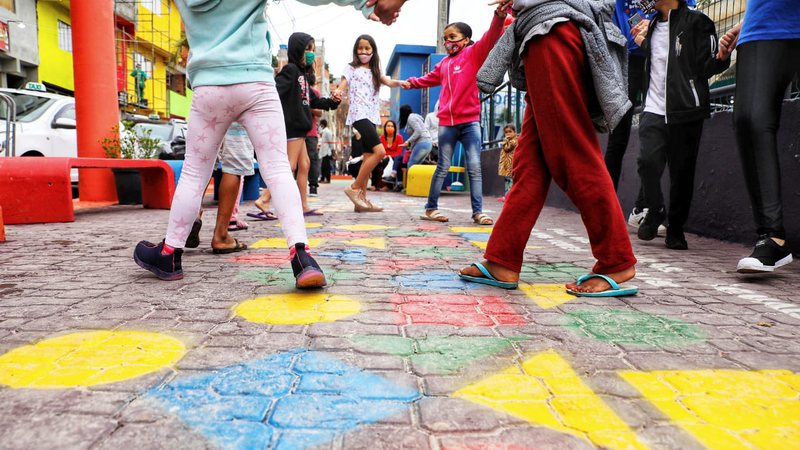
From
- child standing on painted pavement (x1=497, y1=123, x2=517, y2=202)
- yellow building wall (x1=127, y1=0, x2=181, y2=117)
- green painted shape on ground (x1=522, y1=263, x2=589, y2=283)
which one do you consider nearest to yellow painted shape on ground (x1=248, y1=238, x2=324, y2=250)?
green painted shape on ground (x1=522, y1=263, x2=589, y2=283)

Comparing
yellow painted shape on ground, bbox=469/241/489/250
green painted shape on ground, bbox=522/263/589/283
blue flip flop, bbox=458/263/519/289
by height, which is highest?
blue flip flop, bbox=458/263/519/289

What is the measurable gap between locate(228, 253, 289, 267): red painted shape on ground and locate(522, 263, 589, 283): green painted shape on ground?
4.89 ft

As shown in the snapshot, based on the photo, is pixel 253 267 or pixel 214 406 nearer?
pixel 214 406

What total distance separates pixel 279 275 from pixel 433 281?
0.86 meters

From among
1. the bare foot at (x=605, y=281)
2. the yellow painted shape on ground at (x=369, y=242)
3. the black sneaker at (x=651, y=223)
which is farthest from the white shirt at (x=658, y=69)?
the yellow painted shape on ground at (x=369, y=242)

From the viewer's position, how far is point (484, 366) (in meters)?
1.70

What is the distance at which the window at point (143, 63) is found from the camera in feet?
84.6

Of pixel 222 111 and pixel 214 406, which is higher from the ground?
pixel 222 111

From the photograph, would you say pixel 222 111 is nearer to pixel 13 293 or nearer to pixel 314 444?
pixel 13 293

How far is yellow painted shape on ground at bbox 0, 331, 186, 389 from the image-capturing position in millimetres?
1561

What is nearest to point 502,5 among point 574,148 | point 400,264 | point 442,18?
point 574,148

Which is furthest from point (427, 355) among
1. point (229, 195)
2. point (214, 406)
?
point (229, 195)

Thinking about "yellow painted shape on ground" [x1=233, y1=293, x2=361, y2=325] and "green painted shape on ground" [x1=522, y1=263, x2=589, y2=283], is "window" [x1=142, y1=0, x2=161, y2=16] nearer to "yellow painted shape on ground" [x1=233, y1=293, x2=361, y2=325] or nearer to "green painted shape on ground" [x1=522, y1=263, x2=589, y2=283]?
"green painted shape on ground" [x1=522, y1=263, x2=589, y2=283]

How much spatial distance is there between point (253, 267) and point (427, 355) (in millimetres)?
1789
